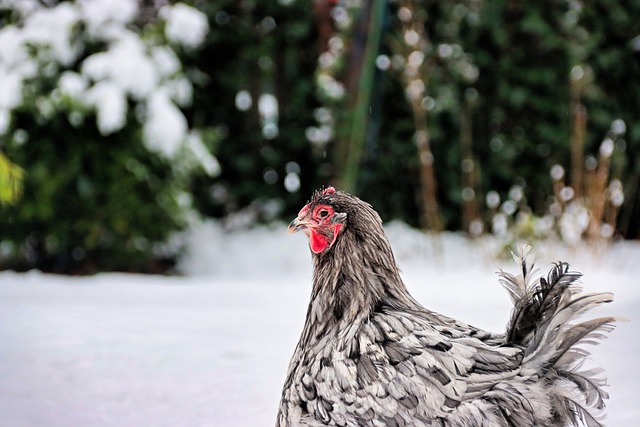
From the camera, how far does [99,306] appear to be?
406 centimetres

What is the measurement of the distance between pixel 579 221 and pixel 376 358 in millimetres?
3865

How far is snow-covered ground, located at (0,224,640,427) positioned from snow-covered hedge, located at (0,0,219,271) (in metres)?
0.54

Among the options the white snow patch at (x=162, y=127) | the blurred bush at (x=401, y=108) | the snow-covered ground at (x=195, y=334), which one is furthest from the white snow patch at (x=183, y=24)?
the snow-covered ground at (x=195, y=334)

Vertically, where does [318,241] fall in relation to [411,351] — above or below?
above

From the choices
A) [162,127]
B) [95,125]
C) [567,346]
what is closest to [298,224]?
[567,346]

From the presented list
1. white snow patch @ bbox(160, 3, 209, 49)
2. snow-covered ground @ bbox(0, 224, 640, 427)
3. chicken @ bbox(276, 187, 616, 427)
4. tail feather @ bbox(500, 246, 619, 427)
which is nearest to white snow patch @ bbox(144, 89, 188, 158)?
white snow patch @ bbox(160, 3, 209, 49)

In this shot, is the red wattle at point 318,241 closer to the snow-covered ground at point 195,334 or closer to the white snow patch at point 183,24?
the snow-covered ground at point 195,334

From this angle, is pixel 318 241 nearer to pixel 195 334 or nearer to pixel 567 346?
pixel 567 346

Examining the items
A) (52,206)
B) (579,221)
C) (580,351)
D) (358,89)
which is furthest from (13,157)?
(580,351)

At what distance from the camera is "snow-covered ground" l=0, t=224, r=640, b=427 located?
2.35 metres

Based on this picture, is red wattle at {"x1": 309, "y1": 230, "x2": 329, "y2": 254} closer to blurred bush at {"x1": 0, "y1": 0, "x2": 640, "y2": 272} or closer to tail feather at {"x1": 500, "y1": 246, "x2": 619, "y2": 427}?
tail feather at {"x1": 500, "y1": 246, "x2": 619, "y2": 427}

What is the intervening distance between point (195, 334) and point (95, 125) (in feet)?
7.43

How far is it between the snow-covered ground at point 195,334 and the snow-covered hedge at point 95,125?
Answer: 1.78 feet

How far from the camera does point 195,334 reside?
347 centimetres
